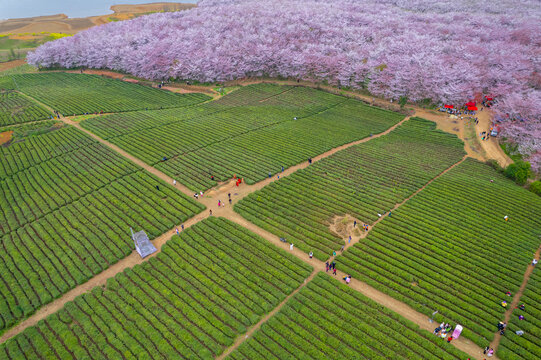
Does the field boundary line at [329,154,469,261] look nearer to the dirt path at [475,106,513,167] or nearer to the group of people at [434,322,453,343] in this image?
the dirt path at [475,106,513,167]

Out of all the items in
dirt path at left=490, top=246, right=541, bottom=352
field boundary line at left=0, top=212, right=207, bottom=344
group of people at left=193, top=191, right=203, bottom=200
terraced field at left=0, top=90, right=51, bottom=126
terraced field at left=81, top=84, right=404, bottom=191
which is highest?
terraced field at left=0, top=90, right=51, bottom=126

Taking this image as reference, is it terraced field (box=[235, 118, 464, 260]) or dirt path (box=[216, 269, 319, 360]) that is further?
terraced field (box=[235, 118, 464, 260])

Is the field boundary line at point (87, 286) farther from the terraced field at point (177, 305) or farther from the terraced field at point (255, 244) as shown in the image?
the terraced field at point (177, 305)

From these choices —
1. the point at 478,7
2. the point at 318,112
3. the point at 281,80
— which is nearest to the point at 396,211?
the point at 318,112

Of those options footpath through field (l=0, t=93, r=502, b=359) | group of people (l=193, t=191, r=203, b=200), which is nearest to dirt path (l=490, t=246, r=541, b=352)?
footpath through field (l=0, t=93, r=502, b=359)

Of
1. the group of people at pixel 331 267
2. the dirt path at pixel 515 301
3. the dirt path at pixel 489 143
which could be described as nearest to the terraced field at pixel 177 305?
the group of people at pixel 331 267

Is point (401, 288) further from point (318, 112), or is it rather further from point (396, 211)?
point (318, 112)
